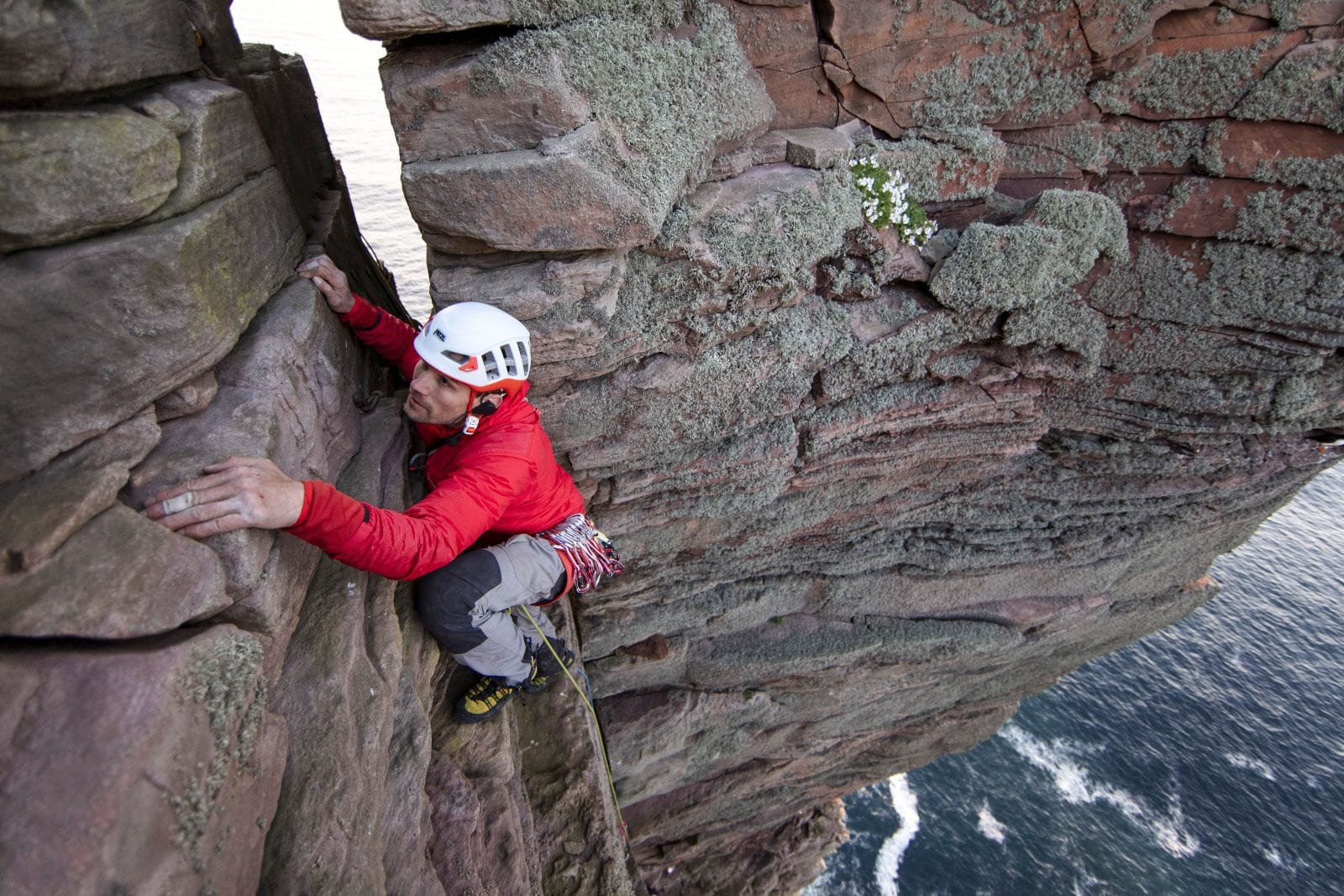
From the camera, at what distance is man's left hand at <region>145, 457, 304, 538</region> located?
9.58 feet

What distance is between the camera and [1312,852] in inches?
667

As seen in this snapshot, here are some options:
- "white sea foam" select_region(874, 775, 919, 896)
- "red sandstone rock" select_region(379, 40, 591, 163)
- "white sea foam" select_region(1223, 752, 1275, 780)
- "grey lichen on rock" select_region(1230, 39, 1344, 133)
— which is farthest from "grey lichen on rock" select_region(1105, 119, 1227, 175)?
"white sea foam" select_region(1223, 752, 1275, 780)

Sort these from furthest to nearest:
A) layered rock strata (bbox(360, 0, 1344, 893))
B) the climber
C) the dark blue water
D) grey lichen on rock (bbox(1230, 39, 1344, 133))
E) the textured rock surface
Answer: the dark blue water → grey lichen on rock (bbox(1230, 39, 1344, 133)) → layered rock strata (bbox(360, 0, 1344, 893)) → the climber → the textured rock surface

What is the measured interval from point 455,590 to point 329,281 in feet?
7.10

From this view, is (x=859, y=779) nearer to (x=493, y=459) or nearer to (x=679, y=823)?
(x=679, y=823)

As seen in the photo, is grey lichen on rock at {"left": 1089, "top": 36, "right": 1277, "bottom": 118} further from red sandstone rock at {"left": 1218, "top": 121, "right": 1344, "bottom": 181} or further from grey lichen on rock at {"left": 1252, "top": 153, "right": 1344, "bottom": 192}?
grey lichen on rock at {"left": 1252, "top": 153, "right": 1344, "bottom": 192}

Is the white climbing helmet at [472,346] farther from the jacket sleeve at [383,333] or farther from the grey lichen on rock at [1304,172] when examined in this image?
the grey lichen on rock at [1304,172]

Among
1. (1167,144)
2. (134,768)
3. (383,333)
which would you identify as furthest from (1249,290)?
(134,768)

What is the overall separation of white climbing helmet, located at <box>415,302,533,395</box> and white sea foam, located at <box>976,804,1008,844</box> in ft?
65.5

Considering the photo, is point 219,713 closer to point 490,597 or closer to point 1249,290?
point 490,597

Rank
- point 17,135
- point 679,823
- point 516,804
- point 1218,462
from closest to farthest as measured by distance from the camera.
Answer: point 17,135, point 516,804, point 1218,462, point 679,823

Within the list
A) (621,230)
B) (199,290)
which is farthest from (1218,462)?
(199,290)

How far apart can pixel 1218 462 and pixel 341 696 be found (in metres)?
9.80

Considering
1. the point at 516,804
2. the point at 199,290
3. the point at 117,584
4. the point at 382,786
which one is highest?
the point at 199,290
